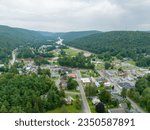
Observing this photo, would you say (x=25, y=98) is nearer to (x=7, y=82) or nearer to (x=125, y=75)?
(x=7, y=82)

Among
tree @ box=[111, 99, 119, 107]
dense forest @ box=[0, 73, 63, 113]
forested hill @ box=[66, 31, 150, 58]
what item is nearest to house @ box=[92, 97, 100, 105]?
tree @ box=[111, 99, 119, 107]

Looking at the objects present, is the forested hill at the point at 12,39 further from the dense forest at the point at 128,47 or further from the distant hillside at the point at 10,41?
the dense forest at the point at 128,47

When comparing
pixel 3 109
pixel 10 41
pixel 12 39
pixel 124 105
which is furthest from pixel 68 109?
pixel 12 39

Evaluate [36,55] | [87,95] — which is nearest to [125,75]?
[87,95]

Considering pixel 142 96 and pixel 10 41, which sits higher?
pixel 10 41

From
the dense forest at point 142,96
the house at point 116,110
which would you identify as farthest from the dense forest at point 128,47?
the house at point 116,110

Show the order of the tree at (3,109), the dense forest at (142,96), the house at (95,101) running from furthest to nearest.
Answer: the house at (95,101) → the dense forest at (142,96) → the tree at (3,109)

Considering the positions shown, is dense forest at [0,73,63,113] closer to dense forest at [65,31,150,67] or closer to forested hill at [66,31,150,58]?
dense forest at [65,31,150,67]

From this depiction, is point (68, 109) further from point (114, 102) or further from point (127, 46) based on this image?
point (127, 46)
